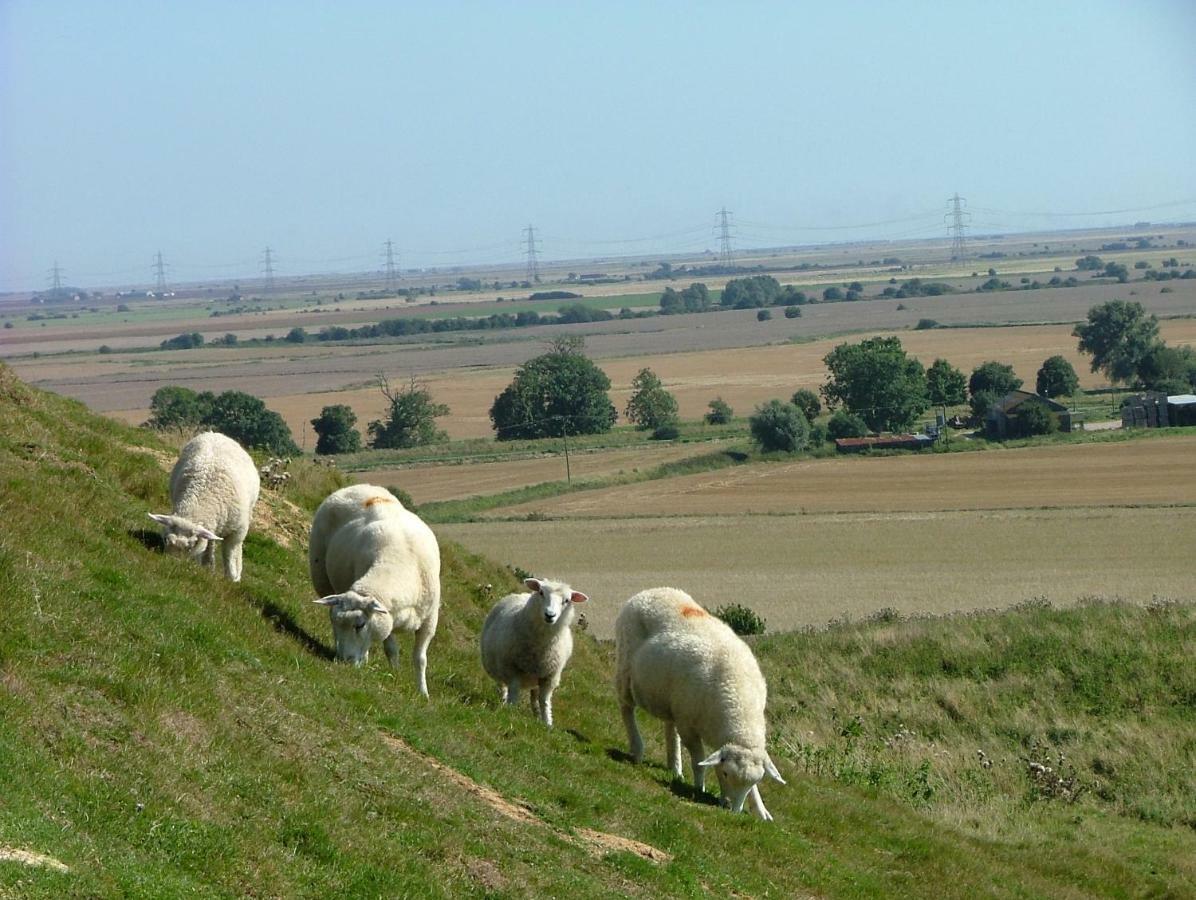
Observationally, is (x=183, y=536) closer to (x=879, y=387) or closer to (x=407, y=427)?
(x=407, y=427)

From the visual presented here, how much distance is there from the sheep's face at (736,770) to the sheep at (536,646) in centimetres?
221

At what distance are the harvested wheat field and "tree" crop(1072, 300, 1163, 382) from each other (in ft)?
212

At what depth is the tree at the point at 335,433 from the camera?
90.3 m

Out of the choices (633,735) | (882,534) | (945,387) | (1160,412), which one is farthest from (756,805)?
(945,387)

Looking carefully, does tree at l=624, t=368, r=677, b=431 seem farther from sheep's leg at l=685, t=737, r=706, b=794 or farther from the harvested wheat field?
sheep's leg at l=685, t=737, r=706, b=794

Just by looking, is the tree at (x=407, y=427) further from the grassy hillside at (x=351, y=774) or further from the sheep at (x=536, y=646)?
the sheep at (x=536, y=646)

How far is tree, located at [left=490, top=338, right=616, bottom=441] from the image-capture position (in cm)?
10138

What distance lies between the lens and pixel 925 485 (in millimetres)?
65250

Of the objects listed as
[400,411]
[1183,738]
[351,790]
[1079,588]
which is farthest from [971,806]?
[400,411]

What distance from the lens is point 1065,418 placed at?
85.2 m

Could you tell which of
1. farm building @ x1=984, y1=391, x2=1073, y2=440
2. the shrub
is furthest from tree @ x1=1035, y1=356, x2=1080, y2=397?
the shrub

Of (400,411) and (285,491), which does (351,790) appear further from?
(400,411)

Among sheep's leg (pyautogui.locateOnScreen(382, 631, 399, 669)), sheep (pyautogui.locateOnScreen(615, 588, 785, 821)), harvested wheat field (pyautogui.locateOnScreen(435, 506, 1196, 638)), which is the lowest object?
harvested wheat field (pyautogui.locateOnScreen(435, 506, 1196, 638))

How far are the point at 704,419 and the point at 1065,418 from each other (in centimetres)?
2348
